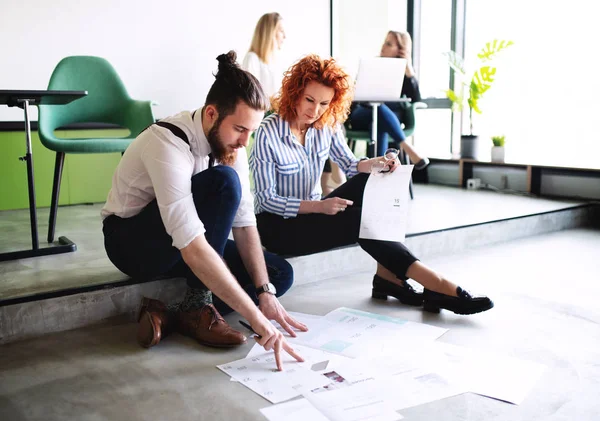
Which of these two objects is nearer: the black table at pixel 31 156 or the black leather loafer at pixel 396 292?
the black leather loafer at pixel 396 292

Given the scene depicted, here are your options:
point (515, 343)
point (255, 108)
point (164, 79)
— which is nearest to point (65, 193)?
point (164, 79)

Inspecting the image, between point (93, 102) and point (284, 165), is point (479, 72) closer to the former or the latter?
point (93, 102)

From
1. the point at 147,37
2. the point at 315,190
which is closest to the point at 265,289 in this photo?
the point at 315,190

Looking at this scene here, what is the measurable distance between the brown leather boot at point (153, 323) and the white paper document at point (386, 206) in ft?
2.33

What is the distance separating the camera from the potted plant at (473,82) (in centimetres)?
462

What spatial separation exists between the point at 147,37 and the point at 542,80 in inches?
117

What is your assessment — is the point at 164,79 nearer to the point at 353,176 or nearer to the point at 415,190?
the point at 415,190

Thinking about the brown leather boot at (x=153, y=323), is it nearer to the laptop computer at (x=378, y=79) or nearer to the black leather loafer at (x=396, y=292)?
the black leather loafer at (x=396, y=292)

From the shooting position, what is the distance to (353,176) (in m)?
2.17

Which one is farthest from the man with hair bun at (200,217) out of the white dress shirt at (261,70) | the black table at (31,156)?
the white dress shirt at (261,70)

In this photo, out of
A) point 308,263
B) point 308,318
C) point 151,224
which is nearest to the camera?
point 151,224

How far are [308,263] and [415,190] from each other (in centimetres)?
243

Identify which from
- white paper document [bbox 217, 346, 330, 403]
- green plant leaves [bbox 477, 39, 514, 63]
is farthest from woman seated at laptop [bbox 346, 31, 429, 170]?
white paper document [bbox 217, 346, 330, 403]

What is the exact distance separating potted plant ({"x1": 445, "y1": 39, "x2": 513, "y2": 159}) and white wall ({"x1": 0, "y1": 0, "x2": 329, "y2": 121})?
121 centimetres
